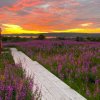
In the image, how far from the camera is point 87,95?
270 inches

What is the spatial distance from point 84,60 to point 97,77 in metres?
3.78

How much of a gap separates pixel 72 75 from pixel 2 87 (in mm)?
5627

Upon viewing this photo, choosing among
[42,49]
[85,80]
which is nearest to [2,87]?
[85,80]

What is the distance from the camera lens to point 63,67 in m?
11.4

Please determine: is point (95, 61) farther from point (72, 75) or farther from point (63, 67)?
point (72, 75)

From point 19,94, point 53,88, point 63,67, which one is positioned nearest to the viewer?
point 19,94

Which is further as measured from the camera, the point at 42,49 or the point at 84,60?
the point at 42,49

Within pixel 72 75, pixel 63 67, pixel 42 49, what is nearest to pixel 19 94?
pixel 72 75

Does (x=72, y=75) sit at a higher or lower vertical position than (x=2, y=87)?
lower

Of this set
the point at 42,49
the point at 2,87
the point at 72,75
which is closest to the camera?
the point at 2,87

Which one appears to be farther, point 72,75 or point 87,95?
point 72,75

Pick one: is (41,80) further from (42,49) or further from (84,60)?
(42,49)

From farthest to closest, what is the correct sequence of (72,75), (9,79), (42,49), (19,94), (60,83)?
(42,49), (72,75), (60,83), (9,79), (19,94)

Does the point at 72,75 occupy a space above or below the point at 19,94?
below
